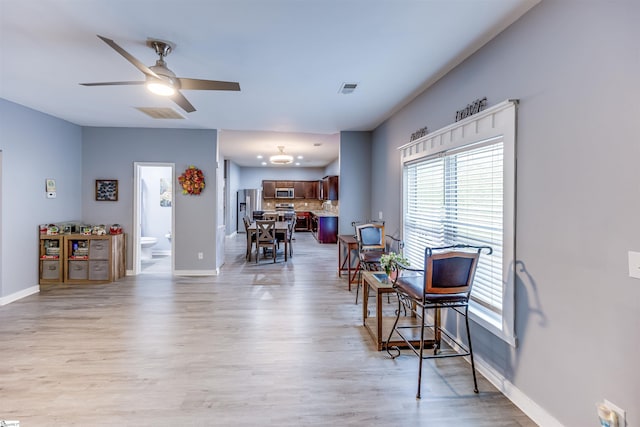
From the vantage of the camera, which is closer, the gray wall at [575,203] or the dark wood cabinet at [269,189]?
the gray wall at [575,203]

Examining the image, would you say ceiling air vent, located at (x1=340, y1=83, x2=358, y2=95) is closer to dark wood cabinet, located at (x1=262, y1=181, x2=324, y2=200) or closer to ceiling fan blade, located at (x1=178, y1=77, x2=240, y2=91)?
ceiling fan blade, located at (x1=178, y1=77, x2=240, y2=91)

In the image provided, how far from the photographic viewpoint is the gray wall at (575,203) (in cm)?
146

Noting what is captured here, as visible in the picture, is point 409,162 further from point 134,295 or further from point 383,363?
point 134,295

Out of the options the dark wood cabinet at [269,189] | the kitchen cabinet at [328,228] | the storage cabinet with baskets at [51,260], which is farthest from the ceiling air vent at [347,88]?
the dark wood cabinet at [269,189]

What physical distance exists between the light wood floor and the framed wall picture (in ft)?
6.20

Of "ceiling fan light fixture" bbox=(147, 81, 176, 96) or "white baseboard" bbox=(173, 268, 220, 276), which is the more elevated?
"ceiling fan light fixture" bbox=(147, 81, 176, 96)

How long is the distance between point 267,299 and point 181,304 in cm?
109

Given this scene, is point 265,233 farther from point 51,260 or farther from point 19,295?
point 19,295

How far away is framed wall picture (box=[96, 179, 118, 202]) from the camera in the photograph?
18.2 ft

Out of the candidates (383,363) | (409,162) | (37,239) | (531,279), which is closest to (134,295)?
(37,239)

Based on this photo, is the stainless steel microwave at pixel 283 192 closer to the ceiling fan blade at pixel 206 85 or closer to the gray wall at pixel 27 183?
the gray wall at pixel 27 183

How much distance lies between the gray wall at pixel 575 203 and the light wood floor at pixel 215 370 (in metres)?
0.52

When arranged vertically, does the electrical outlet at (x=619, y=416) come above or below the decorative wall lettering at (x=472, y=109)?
below

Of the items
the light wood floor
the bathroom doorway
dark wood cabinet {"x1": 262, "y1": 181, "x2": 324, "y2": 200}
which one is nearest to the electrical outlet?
the light wood floor
